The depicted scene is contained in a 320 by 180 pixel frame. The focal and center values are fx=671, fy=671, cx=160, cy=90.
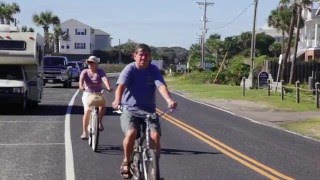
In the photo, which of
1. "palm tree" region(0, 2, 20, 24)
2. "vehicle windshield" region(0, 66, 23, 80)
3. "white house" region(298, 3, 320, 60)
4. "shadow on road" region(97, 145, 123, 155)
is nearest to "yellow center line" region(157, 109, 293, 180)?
"shadow on road" region(97, 145, 123, 155)

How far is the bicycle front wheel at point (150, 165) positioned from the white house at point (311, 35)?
54.1 meters

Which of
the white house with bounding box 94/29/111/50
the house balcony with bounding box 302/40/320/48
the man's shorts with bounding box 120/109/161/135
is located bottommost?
the man's shorts with bounding box 120/109/161/135

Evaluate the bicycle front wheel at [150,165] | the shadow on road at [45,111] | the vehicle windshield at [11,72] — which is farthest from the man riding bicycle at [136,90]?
the vehicle windshield at [11,72]

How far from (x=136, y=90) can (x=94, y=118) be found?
13.5ft

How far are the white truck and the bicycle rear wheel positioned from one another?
867 centimetres

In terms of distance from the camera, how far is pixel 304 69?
46.0 m

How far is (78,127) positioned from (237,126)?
4.91 meters

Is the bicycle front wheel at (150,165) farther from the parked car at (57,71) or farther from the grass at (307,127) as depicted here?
the parked car at (57,71)

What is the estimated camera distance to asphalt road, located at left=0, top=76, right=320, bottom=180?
1030cm

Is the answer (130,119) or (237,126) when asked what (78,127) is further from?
(130,119)

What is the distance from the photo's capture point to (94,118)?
12.6m

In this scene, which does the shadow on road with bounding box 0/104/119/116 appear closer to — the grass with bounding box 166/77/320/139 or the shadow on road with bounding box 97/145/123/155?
the grass with bounding box 166/77/320/139

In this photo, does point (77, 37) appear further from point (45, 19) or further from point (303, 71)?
point (303, 71)

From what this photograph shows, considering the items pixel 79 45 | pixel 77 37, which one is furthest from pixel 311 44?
pixel 77 37
